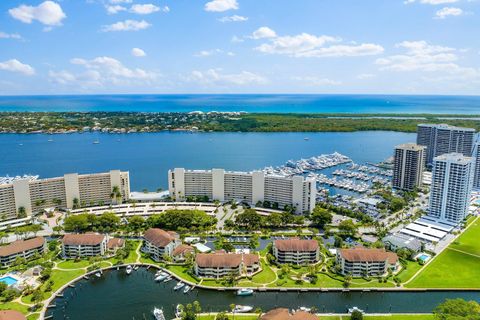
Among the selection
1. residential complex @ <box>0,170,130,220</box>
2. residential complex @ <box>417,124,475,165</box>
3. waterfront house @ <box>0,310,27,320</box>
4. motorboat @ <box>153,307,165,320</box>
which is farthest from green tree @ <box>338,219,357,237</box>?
residential complex @ <box>417,124,475,165</box>

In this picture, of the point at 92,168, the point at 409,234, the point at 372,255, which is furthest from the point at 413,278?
the point at 92,168

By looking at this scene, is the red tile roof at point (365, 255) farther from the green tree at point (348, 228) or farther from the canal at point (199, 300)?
the green tree at point (348, 228)

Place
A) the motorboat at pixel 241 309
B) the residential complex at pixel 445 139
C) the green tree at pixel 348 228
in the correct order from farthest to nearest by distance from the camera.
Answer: the residential complex at pixel 445 139 → the green tree at pixel 348 228 → the motorboat at pixel 241 309

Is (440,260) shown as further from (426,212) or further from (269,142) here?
(269,142)

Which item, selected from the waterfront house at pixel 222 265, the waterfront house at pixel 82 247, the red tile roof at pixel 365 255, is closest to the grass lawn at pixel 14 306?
the waterfront house at pixel 82 247

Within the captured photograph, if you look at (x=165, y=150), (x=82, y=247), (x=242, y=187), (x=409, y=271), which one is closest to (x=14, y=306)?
(x=82, y=247)
